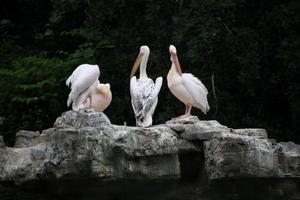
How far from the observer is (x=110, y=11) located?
18484 mm

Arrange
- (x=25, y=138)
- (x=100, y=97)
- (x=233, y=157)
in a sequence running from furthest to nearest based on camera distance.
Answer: (x=100, y=97)
(x=25, y=138)
(x=233, y=157)

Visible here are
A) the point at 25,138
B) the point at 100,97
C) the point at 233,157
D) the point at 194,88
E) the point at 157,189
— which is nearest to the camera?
the point at 233,157

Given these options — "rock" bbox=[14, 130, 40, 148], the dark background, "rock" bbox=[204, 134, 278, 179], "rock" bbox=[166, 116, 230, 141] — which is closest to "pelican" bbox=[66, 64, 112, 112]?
"rock" bbox=[14, 130, 40, 148]

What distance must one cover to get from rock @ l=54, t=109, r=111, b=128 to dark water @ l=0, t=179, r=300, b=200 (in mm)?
711

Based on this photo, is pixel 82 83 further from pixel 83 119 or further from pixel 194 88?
pixel 194 88

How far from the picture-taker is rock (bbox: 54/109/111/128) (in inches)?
427

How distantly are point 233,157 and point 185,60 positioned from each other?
7.99 m

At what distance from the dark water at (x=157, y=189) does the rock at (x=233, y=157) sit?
0.28 m

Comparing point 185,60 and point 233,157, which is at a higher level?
point 185,60

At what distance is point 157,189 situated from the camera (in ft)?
36.4

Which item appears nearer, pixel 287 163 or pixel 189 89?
pixel 287 163

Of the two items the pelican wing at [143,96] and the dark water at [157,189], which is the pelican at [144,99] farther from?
the dark water at [157,189]

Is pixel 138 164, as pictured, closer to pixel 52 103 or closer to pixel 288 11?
pixel 288 11

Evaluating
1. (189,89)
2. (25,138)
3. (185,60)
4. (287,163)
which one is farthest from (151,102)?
(185,60)
